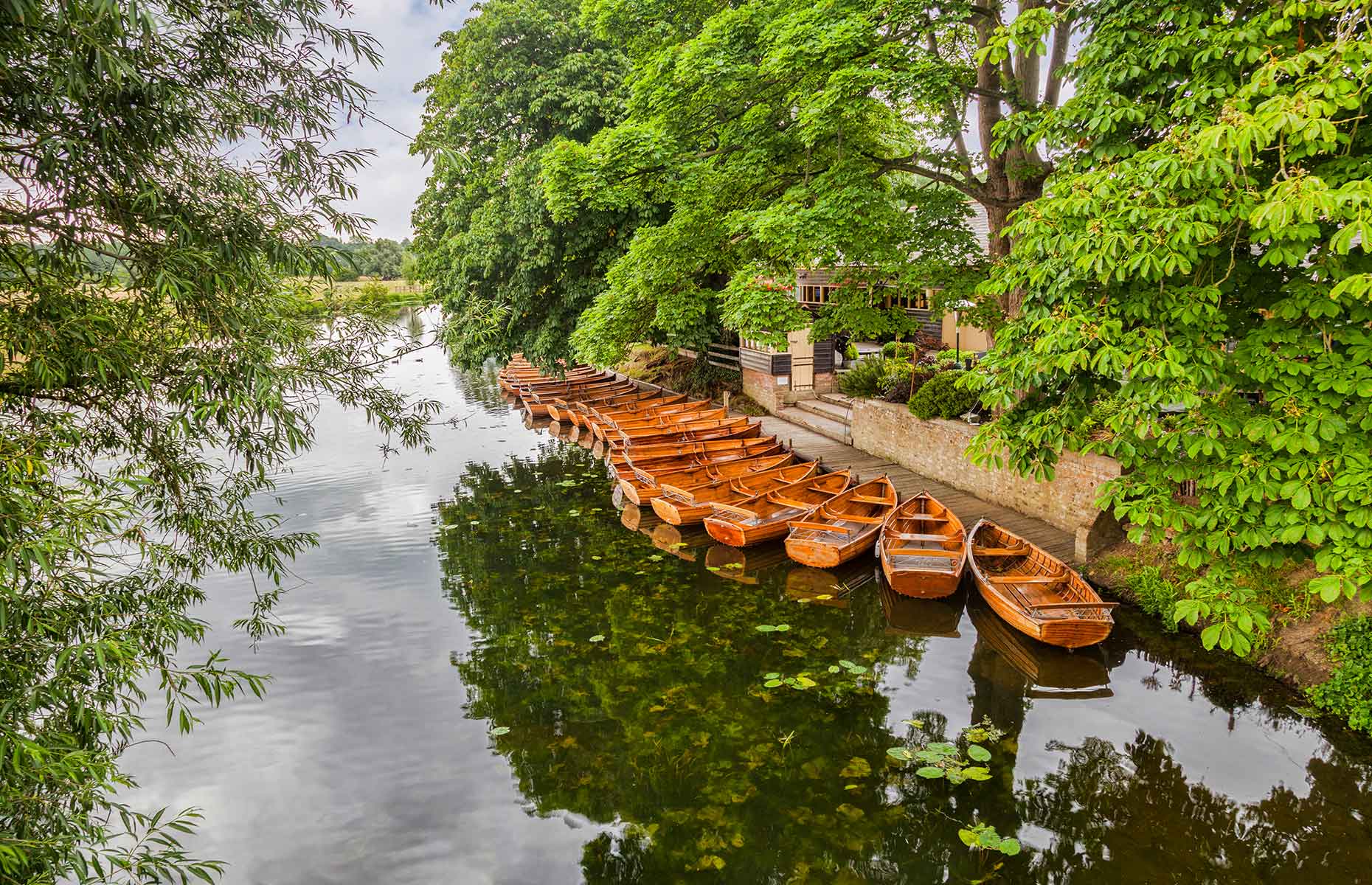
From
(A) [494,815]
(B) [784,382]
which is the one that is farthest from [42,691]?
(B) [784,382]

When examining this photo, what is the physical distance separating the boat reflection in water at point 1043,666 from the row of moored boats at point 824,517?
25cm

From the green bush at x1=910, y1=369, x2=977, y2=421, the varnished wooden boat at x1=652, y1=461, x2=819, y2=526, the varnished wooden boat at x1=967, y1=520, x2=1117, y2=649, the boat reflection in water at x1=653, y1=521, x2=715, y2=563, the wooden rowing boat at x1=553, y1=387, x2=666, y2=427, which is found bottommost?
the boat reflection in water at x1=653, y1=521, x2=715, y2=563

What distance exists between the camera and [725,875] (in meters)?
5.56

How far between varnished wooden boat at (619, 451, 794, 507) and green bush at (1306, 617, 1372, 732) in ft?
27.5

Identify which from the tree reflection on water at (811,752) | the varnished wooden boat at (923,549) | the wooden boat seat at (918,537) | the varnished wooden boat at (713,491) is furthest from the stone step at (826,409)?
the tree reflection on water at (811,752)

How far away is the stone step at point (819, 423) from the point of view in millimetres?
16703

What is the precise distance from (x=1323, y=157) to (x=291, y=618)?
12.5 meters

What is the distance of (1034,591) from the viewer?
890 centimetres

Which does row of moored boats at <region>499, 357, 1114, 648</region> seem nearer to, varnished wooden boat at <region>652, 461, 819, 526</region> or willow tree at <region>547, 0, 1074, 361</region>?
varnished wooden boat at <region>652, 461, 819, 526</region>

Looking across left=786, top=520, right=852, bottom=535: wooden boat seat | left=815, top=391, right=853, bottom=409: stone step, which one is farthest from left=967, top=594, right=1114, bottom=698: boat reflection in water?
left=815, top=391, right=853, bottom=409: stone step

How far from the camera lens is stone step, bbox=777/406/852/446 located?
16.7 meters

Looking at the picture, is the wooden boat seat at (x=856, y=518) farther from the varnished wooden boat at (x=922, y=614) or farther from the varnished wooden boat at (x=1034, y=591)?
the varnished wooden boat at (x=1034, y=591)

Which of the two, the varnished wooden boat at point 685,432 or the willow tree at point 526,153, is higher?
the willow tree at point 526,153

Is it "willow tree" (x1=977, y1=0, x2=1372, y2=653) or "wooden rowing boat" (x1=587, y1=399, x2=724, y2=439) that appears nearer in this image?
"willow tree" (x1=977, y1=0, x2=1372, y2=653)
